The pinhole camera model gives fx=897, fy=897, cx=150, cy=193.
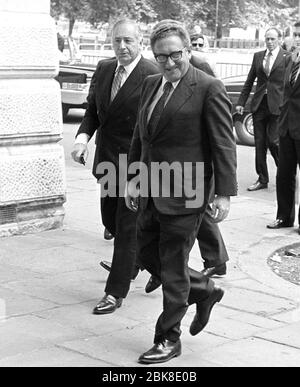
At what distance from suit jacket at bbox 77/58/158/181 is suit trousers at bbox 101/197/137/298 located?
0.36m

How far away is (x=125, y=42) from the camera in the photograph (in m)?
6.23

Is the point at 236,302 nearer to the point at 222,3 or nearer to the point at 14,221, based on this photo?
the point at 14,221

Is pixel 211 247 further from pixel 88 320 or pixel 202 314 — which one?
pixel 202 314

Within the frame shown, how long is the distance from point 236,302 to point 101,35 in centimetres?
4325

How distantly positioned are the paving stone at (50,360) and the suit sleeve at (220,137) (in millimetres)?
1228

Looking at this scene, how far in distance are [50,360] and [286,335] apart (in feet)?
5.16

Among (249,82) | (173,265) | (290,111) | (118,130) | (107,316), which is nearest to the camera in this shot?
(173,265)

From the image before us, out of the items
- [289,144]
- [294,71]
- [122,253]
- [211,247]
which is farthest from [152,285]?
[294,71]

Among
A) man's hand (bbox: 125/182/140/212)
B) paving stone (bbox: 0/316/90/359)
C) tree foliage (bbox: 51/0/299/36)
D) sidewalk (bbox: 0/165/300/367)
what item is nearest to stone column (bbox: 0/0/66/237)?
sidewalk (bbox: 0/165/300/367)

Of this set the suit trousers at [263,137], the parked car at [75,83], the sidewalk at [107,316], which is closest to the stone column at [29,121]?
the sidewalk at [107,316]

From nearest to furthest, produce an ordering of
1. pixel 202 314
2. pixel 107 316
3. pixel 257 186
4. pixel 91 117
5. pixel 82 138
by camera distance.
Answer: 1. pixel 202 314
2. pixel 107 316
3. pixel 82 138
4. pixel 91 117
5. pixel 257 186

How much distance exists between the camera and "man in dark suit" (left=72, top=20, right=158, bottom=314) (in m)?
6.19

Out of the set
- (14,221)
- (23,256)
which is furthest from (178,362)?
(14,221)

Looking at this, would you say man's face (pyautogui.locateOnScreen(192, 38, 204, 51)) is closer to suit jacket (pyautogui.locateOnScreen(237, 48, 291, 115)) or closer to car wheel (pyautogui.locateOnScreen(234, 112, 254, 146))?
suit jacket (pyautogui.locateOnScreen(237, 48, 291, 115))
